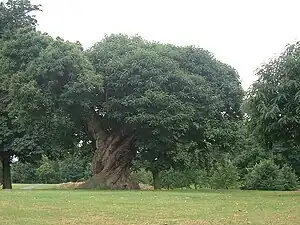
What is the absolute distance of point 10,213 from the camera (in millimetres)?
14477

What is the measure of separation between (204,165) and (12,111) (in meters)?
16.1

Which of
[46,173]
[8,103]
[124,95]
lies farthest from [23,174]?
[124,95]

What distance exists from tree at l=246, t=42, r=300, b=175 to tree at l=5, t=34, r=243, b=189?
6992mm

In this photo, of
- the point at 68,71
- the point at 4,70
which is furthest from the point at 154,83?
the point at 4,70

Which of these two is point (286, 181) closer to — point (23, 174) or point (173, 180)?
point (173, 180)

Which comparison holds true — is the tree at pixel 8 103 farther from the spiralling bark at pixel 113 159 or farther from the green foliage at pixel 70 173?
the green foliage at pixel 70 173

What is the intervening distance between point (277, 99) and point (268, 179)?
82.3ft

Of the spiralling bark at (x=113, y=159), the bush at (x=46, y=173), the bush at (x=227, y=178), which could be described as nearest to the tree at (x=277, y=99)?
the spiralling bark at (x=113, y=159)

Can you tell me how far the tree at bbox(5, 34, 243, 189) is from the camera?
31.2 m

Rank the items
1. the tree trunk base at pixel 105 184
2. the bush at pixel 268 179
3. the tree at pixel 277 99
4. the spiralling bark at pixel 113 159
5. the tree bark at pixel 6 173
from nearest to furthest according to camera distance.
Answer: the tree at pixel 277 99 < the tree trunk base at pixel 105 184 < the spiralling bark at pixel 113 159 < the tree bark at pixel 6 173 < the bush at pixel 268 179

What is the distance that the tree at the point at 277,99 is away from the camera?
2446 cm

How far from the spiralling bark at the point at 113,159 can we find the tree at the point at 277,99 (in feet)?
42.5

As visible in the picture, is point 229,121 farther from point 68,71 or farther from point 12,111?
point 12,111

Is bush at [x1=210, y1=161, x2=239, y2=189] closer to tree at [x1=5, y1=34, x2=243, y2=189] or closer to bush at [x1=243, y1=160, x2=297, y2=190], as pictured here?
bush at [x1=243, y1=160, x2=297, y2=190]
